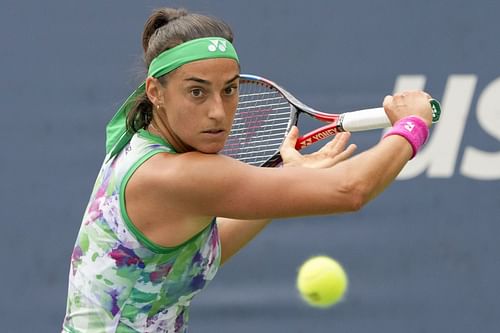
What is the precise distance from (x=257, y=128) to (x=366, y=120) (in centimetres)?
58

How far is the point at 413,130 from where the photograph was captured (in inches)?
95.8

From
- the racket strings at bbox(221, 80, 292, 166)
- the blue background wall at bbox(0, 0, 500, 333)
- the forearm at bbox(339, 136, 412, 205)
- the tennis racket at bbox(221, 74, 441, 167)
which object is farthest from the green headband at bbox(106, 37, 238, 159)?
the blue background wall at bbox(0, 0, 500, 333)

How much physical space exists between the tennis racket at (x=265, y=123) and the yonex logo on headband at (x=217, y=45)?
1.77 feet

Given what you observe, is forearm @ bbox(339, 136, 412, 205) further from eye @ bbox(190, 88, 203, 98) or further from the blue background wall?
the blue background wall

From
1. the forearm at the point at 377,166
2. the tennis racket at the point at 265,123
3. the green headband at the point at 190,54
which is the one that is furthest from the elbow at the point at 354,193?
the tennis racket at the point at 265,123

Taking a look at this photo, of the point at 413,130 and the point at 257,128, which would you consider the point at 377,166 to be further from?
the point at 257,128

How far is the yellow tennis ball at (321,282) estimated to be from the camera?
386 cm

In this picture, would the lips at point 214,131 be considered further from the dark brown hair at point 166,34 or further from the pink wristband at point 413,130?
the pink wristband at point 413,130

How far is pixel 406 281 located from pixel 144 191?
2.06 m

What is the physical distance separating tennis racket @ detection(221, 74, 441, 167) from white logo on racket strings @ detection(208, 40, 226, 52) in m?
0.54

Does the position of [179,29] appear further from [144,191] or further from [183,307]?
[183,307]

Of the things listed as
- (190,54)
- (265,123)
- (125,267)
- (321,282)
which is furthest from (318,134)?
(321,282)

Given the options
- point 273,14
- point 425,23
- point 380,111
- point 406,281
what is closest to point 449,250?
point 406,281

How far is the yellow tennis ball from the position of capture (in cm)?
386
